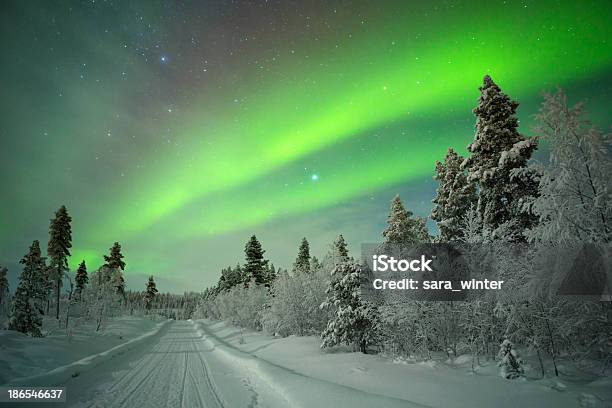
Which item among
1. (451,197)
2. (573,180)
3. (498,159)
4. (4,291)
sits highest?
(498,159)

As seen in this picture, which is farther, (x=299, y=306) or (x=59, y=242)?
(x=59, y=242)

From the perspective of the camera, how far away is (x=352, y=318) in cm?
1839

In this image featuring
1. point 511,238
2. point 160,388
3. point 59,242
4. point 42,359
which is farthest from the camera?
point 59,242

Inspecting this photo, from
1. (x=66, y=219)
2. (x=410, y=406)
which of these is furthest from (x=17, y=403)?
(x=66, y=219)

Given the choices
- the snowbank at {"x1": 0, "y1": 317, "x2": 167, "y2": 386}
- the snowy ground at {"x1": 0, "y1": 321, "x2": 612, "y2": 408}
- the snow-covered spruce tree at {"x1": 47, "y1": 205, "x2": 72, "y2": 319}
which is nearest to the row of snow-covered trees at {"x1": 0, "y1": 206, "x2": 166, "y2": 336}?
the snow-covered spruce tree at {"x1": 47, "y1": 205, "x2": 72, "y2": 319}

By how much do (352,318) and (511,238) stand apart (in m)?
9.22

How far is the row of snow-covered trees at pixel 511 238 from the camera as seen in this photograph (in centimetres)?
995

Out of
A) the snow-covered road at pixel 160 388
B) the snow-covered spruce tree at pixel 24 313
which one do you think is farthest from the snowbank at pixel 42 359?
the snow-covered spruce tree at pixel 24 313

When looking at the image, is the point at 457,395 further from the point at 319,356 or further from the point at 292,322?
the point at 292,322

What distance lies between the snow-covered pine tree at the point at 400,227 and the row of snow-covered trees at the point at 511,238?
4073 mm

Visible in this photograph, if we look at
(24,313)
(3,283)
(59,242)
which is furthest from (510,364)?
(3,283)

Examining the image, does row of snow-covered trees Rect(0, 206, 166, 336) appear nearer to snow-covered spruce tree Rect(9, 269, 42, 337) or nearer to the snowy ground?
snow-covered spruce tree Rect(9, 269, 42, 337)

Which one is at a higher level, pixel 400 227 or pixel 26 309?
pixel 400 227

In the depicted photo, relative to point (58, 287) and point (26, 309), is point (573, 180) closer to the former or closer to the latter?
point (26, 309)
